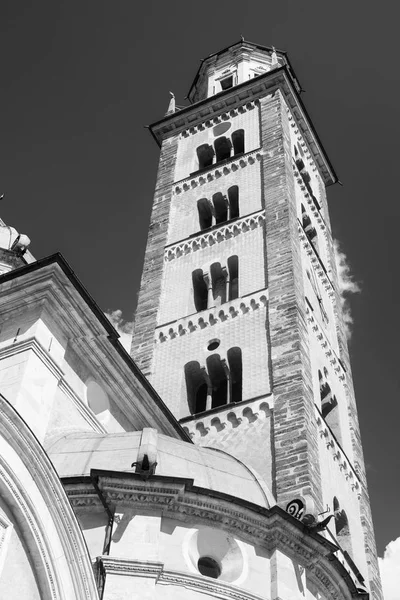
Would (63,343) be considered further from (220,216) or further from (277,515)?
(220,216)

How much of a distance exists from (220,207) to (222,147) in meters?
3.55

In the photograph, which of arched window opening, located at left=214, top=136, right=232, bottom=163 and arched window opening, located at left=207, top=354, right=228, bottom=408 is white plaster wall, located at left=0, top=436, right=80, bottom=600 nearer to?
arched window opening, located at left=207, top=354, right=228, bottom=408

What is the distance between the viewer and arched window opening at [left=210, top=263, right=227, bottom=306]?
2312 cm

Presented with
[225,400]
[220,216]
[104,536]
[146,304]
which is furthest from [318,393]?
[104,536]

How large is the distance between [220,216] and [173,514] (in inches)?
583

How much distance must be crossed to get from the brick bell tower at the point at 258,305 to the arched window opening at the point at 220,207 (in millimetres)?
35

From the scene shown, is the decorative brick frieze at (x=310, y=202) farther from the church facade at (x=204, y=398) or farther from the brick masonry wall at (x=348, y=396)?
the brick masonry wall at (x=348, y=396)

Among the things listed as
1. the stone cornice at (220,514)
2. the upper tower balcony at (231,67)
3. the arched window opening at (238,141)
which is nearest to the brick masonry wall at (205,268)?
the arched window opening at (238,141)

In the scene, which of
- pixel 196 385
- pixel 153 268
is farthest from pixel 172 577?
pixel 153 268

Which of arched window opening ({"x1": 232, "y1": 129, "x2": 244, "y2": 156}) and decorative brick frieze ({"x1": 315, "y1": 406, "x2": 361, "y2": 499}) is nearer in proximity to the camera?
decorative brick frieze ({"x1": 315, "y1": 406, "x2": 361, "y2": 499})

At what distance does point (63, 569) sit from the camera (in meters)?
10.3

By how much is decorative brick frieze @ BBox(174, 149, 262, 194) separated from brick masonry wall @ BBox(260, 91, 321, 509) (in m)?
0.52

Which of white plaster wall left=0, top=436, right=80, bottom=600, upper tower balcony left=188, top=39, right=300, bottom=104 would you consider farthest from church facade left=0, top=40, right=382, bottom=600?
upper tower balcony left=188, top=39, right=300, bottom=104

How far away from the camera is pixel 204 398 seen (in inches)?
826
